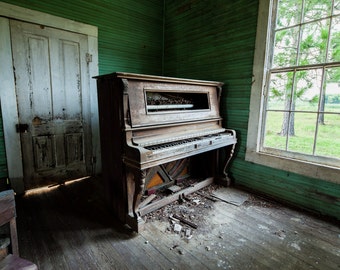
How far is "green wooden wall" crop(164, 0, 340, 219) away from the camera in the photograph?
7.69 ft

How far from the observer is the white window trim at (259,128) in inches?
87.5

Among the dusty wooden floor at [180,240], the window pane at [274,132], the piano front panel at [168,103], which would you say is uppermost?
the piano front panel at [168,103]

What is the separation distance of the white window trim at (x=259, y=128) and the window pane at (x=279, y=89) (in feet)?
0.38

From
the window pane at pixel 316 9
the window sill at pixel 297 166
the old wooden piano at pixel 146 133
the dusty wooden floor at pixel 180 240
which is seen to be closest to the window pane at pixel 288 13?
the window pane at pixel 316 9

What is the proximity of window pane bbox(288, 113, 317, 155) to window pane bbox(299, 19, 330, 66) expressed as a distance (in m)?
0.60

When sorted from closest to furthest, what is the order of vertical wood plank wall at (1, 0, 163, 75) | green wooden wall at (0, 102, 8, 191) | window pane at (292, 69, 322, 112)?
1. window pane at (292, 69, 322, 112)
2. green wooden wall at (0, 102, 8, 191)
3. vertical wood plank wall at (1, 0, 163, 75)

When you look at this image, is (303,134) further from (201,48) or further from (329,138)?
(201,48)

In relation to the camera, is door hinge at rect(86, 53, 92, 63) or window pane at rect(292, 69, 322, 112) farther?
door hinge at rect(86, 53, 92, 63)

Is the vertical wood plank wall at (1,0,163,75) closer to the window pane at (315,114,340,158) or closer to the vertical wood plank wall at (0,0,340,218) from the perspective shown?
the vertical wood plank wall at (0,0,340,218)

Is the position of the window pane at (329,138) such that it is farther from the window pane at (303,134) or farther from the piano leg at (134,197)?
the piano leg at (134,197)

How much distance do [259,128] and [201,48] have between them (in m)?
1.52

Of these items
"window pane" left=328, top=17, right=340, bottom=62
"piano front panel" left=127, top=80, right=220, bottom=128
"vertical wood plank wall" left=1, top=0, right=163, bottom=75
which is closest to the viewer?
"piano front panel" left=127, top=80, right=220, bottom=128

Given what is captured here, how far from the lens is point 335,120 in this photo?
2.11 metres

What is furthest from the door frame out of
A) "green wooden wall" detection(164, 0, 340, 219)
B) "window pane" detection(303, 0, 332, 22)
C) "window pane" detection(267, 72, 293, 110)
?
"window pane" detection(303, 0, 332, 22)
